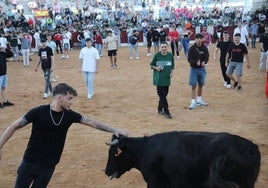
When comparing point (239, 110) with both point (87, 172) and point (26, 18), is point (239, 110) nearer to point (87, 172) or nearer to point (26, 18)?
point (87, 172)

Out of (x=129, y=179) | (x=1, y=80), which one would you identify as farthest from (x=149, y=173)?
(x=1, y=80)

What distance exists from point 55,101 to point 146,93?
8.33m

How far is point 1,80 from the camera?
10906 millimetres

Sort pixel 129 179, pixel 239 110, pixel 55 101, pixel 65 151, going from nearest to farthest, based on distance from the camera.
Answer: pixel 55 101, pixel 129 179, pixel 65 151, pixel 239 110

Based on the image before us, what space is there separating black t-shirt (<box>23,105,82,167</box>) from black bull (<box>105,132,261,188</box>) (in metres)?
0.59

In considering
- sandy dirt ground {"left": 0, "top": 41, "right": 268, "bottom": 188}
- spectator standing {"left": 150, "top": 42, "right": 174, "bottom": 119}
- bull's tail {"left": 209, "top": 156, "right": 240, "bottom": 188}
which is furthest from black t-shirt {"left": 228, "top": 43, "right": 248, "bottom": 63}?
bull's tail {"left": 209, "top": 156, "right": 240, "bottom": 188}

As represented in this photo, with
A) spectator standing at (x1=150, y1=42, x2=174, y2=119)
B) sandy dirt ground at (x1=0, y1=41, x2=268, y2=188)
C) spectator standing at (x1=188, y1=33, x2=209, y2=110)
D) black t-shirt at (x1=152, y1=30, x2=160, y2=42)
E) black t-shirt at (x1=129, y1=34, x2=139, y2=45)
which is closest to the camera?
sandy dirt ground at (x1=0, y1=41, x2=268, y2=188)

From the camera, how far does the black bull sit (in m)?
3.90

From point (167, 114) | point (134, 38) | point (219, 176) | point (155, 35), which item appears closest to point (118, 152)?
point (219, 176)

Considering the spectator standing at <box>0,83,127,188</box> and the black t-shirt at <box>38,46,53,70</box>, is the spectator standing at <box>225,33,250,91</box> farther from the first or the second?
the spectator standing at <box>0,83,127,188</box>

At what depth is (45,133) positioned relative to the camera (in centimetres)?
424

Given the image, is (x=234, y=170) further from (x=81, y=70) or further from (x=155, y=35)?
(x=155, y=35)

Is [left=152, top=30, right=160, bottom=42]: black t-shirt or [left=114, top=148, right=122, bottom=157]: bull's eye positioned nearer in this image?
[left=114, top=148, right=122, bottom=157]: bull's eye

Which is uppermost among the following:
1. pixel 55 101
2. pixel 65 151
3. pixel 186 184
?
pixel 55 101
